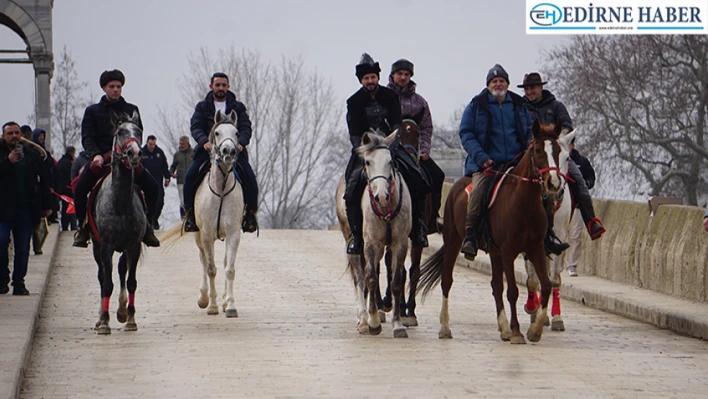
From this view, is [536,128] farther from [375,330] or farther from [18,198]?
[18,198]

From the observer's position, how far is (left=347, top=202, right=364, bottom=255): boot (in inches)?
585

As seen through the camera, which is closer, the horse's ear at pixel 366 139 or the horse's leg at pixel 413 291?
the horse's ear at pixel 366 139

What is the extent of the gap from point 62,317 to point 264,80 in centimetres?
6211

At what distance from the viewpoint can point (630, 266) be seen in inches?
756

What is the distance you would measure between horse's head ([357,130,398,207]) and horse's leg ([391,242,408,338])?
64cm

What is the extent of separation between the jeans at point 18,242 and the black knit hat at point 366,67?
5.03 metres

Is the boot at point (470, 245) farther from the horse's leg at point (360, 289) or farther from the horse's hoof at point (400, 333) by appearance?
the horse's leg at point (360, 289)

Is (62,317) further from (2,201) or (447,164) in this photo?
(447,164)

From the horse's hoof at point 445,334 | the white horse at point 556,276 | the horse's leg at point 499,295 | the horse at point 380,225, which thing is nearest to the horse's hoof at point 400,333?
the horse at point 380,225

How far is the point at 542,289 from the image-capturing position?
13633 millimetres

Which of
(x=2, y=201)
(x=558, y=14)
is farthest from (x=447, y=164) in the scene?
(x=2, y=201)

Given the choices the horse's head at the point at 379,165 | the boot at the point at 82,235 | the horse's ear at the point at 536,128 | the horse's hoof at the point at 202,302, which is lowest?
the horse's hoof at the point at 202,302

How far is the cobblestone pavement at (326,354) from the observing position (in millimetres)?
10961

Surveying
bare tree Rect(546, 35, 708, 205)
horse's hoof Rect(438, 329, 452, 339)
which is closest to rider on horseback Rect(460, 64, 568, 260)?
horse's hoof Rect(438, 329, 452, 339)
